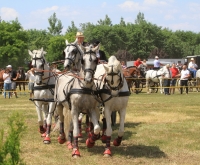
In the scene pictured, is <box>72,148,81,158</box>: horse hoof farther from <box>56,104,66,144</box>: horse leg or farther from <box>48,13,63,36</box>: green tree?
<box>48,13,63,36</box>: green tree

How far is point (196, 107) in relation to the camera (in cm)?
1903

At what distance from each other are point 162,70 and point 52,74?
2052 centimetres

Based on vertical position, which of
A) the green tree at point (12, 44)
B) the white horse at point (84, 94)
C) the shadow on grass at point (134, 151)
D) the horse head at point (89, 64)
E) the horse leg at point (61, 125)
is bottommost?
the shadow on grass at point (134, 151)

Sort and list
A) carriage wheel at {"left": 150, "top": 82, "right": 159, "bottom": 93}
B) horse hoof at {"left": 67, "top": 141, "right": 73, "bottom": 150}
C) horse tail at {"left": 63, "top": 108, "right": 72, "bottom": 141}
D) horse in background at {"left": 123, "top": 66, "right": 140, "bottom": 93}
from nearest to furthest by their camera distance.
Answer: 1. horse hoof at {"left": 67, "top": 141, "right": 73, "bottom": 150}
2. horse tail at {"left": 63, "top": 108, "right": 72, "bottom": 141}
3. horse in background at {"left": 123, "top": 66, "right": 140, "bottom": 93}
4. carriage wheel at {"left": 150, "top": 82, "right": 159, "bottom": 93}

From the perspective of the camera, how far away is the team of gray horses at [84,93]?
9031mm

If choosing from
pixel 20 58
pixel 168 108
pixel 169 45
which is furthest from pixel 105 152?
pixel 169 45

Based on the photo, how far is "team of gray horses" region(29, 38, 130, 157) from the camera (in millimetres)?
9031

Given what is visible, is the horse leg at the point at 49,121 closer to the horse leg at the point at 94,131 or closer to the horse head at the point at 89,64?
the horse leg at the point at 94,131

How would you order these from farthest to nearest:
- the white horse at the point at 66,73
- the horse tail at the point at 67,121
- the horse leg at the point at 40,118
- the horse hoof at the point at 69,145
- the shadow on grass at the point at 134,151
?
the horse leg at the point at 40,118, the horse tail at the point at 67,121, the white horse at the point at 66,73, the horse hoof at the point at 69,145, the shadow on grass at the point at 134,151

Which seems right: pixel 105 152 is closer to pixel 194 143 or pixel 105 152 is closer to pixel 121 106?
pixel 121 106

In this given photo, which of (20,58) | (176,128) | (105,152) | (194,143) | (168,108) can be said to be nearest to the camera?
(105,152)

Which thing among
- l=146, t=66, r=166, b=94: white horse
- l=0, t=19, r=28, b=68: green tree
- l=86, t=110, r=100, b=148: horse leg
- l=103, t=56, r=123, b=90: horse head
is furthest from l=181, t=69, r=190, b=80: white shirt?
l=0, t=19, r=28, b=68: green tree

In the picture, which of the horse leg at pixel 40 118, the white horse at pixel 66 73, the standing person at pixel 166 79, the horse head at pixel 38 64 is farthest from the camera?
the standing person at pixel 166 79

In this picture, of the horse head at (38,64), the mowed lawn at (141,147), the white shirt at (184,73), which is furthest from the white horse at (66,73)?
the white shirt at (184,73)
